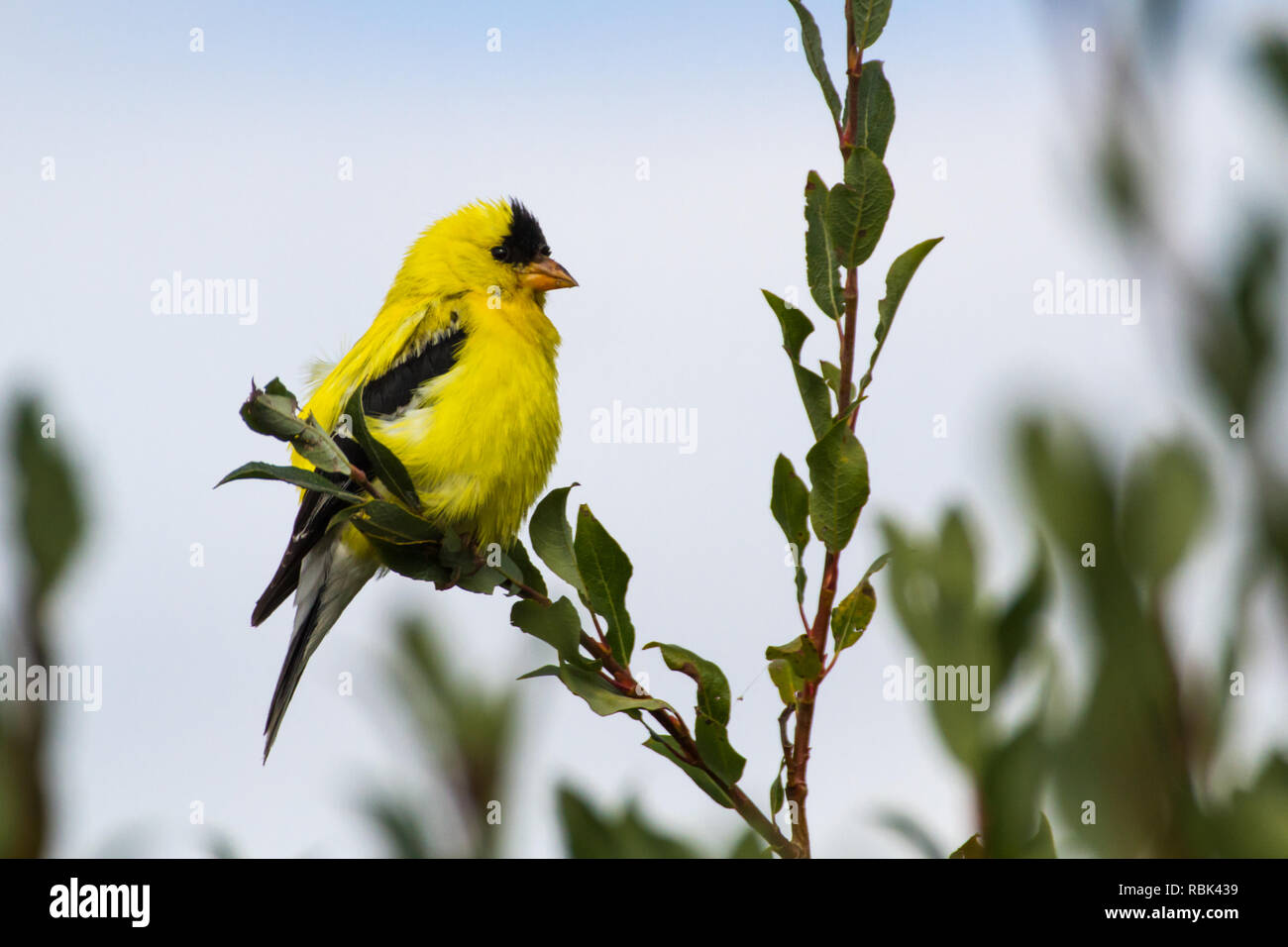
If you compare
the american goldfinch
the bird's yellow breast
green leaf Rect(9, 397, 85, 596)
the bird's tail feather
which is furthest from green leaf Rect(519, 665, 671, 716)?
the bird's tail feather

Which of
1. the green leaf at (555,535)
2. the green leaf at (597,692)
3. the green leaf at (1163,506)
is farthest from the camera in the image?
the green leaf at (555,535)

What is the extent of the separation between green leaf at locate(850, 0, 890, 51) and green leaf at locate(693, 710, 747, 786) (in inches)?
32.7

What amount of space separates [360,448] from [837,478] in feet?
7.74

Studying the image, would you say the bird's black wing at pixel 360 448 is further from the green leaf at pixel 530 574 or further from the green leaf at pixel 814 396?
the green leaf at pixel 814 396

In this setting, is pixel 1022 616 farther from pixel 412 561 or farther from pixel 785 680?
pixel 412 561

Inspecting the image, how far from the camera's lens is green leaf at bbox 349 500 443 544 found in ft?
6.20

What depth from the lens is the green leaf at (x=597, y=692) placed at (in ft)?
4.75

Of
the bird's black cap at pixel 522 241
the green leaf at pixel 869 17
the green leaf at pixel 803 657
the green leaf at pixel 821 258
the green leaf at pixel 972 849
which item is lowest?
the green leaf at pixel 972 849

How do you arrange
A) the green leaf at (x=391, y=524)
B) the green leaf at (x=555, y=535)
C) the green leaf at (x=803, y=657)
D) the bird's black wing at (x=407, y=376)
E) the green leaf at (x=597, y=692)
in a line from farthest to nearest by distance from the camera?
the bird's black wing at (x=407, y=376) < the green leaf at (x=391, y=524) < the green leaf at (x=555, y=535) < the green leaf at (x=597, y=692) < the green leaf at (x=803, y=657)

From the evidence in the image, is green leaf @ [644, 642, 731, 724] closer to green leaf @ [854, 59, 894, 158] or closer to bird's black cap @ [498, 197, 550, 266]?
green leaf @ [854, 59, 894, 158]

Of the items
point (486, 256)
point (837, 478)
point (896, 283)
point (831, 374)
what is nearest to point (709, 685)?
point (837, 478)

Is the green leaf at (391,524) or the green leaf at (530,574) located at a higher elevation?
the green leaf at (391,524)

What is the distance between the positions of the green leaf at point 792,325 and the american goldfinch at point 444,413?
2263 millimetres

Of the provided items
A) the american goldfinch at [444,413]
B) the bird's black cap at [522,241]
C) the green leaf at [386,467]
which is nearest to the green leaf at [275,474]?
the green leaf at [386,467]
